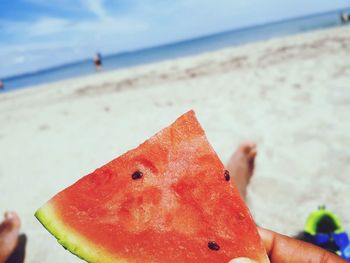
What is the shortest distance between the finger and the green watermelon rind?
0.93 meters

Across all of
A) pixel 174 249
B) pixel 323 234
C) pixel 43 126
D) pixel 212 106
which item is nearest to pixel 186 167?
pixel 174 249

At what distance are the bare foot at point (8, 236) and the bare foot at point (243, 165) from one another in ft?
6.54

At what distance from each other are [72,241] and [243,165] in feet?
7.43

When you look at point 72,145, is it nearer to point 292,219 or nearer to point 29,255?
point 29,255

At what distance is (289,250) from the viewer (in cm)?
163

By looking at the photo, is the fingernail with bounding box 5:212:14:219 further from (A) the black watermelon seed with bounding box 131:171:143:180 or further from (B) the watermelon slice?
(A) the black watermelon seed with bounding box 131:171:143:180

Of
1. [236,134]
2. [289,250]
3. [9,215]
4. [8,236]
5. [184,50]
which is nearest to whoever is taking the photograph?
[289,250]

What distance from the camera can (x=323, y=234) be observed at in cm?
233

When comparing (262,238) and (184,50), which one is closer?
(262,238)

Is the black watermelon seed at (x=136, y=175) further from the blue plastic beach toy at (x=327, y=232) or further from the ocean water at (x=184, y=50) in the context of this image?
the ocean water at (x=184, y=50)

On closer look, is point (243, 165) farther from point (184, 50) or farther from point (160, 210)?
point (184, 50)

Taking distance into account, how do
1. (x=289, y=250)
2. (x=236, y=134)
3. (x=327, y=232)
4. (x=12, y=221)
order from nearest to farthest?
(x=289, y=250) → (x=327, y=232) → (x=12, y=221) → (x=236, y=134)

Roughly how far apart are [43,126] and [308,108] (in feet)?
16.3

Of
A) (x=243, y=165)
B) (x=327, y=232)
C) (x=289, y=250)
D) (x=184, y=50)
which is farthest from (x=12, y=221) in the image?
(x=184, y=50)
